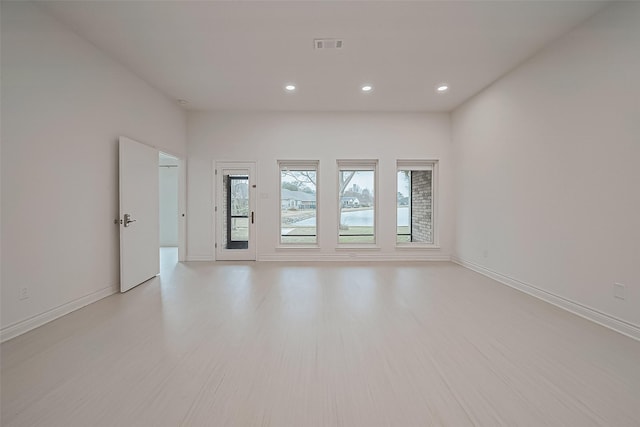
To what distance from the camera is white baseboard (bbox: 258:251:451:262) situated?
532 cm

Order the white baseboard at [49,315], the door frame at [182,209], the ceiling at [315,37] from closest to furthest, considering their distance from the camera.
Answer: the white baseboard at [49,315] < the ceiling at [315,37] < the door frame at [182,209]

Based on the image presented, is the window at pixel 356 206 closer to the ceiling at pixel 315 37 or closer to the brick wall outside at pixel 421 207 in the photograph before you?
the brick wall outside at pixel 421 207

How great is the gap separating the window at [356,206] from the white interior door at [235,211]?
1.82 metres

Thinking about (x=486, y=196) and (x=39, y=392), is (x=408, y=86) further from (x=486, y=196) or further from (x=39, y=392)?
(x=39, y=392)

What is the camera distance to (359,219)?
555cm

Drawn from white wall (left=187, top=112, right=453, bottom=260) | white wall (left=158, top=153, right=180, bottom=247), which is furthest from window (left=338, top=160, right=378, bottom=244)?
white wall (left=158, top=153, right=180, bottom=247)

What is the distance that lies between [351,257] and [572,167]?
140 inches

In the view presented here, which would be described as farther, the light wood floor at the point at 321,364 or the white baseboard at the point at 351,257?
the white baseboard at the point at 351,257

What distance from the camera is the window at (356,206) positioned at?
5512 mm

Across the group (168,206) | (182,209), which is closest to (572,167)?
(182,209)

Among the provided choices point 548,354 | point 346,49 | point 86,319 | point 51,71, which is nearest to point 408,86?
point 346,49

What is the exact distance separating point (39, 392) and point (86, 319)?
3.94 feet

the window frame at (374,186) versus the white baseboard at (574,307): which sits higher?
the window frame at (374,186)

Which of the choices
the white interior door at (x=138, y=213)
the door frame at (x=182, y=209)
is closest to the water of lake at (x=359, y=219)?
the door frame at (x=182, y=209)
